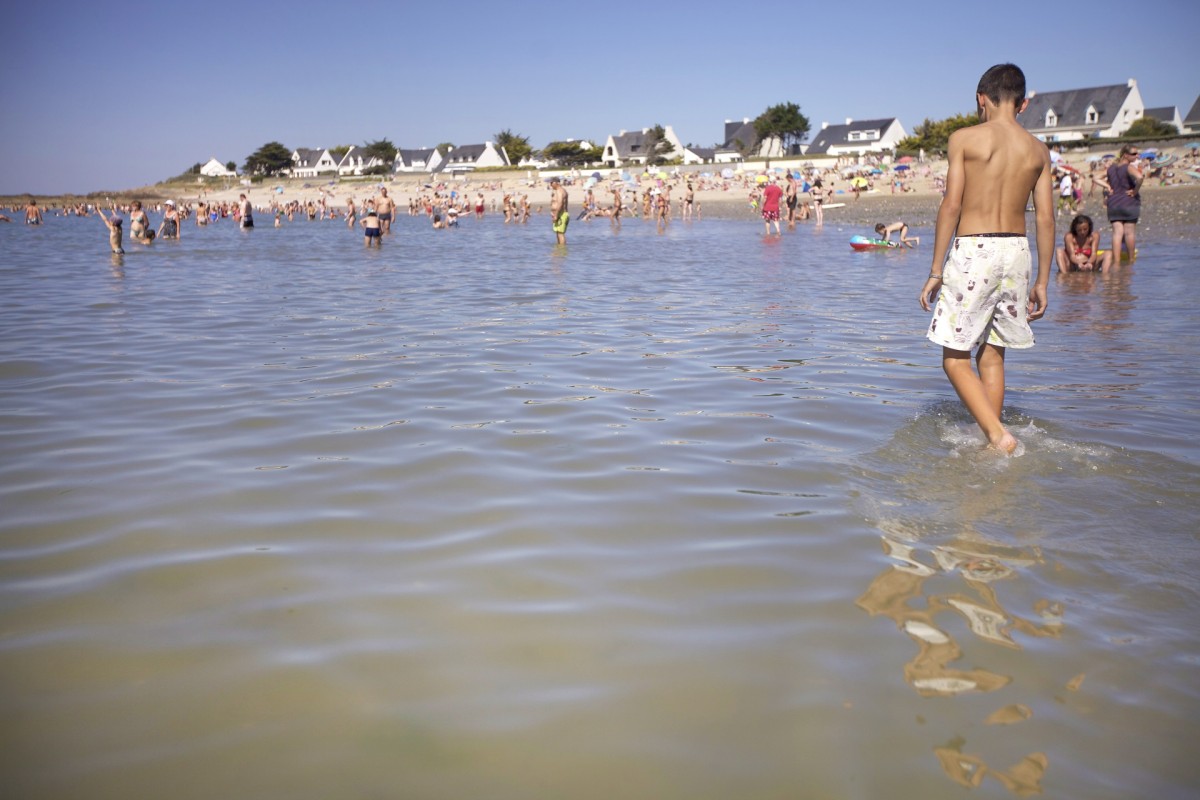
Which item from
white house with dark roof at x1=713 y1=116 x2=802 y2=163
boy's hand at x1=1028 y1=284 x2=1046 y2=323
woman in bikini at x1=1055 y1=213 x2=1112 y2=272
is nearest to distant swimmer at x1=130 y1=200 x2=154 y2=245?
woman in bikini at x1=1055 y1=213 x2=1112 y2=272

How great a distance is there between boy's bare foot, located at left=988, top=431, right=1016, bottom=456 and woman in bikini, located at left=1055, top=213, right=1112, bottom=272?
9.58 meters

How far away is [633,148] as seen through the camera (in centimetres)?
10869

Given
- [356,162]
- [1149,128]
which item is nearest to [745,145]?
[1149,128]

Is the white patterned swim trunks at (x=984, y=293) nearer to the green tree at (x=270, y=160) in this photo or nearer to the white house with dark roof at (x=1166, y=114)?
the white house with dark roof at (x=1166, y=114)

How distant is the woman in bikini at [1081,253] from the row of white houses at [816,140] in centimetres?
5487

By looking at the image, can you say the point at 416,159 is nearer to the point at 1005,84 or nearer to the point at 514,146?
the point at 514,146

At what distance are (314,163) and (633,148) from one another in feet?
177

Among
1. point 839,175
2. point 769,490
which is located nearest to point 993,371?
point 769,490

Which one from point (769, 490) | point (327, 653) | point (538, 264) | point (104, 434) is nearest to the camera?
point (327, 653)

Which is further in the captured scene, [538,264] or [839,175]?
[839,175]

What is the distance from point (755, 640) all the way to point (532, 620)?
0.66 metres

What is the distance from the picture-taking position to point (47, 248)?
2631 cm

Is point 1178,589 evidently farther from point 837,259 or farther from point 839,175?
point 839,175

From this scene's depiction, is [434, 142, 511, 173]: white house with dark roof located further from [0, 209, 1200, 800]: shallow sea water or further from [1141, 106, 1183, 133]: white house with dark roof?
[0, 209, 1200, 800]: shallow sea water
